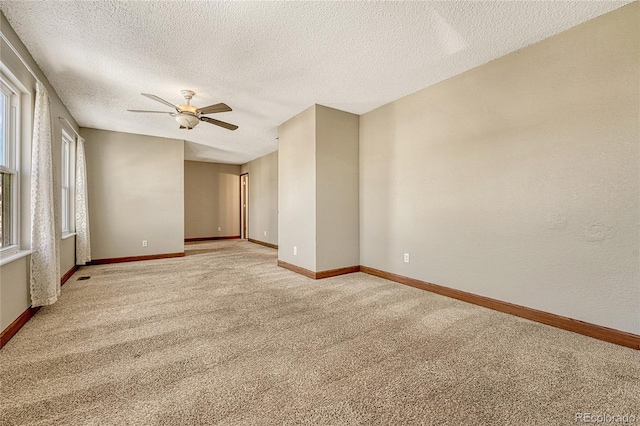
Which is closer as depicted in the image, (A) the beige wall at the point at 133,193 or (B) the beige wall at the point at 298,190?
(B) the beige wall at the point at 298,190

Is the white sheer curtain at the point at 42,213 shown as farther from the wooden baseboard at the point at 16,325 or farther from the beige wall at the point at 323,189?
the beige wall at the point at 323,189

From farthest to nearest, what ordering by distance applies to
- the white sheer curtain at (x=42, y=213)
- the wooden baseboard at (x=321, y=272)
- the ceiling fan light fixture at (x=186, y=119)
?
1. the wooden baseboard at (x=321, y=272)
2. the ceiling fan light fixture at (x=186, y=119)
3. the white sheer curtain at (x=42, y=213)

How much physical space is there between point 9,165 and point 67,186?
2.28m

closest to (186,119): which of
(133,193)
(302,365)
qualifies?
(133,193)

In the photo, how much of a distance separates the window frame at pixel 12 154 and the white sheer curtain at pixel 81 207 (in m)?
2.34

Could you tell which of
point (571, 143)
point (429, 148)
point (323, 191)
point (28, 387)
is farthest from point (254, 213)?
point (571, 143)

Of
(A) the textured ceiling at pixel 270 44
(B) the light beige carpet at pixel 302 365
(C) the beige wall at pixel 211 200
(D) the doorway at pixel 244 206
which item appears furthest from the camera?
(D) the doorway at pixel 244 206

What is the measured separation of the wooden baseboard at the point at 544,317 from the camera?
2055mm

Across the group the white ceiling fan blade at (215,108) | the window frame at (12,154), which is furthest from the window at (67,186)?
the white ceiling fan blade at (215,108)

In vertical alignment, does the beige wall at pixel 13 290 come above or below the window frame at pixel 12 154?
below

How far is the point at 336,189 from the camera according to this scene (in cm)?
415

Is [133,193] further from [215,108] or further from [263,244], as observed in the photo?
[215,108]

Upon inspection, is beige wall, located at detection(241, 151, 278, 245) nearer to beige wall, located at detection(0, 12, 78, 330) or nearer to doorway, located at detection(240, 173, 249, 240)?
doorway, located at detection(240, 173, 249, 240)

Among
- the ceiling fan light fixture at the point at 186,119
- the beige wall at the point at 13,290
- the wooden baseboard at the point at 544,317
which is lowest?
the wooden baseboard at the point at 544,317
